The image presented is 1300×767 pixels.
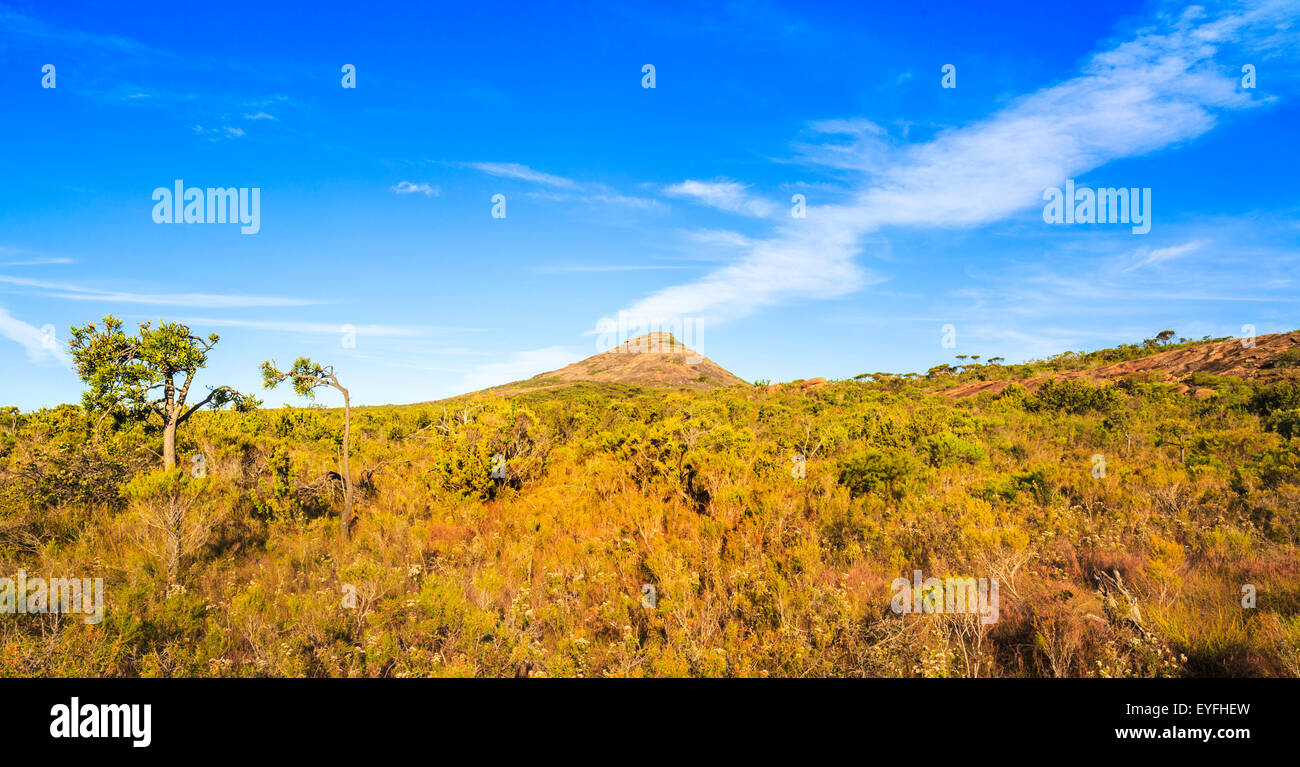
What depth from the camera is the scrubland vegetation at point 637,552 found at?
4.16m

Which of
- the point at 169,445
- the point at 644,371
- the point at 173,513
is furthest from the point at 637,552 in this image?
the point at 644,371

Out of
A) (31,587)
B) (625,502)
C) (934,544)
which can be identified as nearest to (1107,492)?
(934,544)

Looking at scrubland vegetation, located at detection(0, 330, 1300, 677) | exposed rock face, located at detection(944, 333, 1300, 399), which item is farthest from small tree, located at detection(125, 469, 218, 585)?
exposed rock face, located at detection(944, 333, 1300, 399)

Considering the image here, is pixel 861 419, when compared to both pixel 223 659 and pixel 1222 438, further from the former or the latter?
pixel 223 659

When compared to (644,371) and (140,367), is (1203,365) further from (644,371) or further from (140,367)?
(644,371)

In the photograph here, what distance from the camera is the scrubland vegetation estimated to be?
4160 mm

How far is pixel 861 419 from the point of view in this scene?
18.0m

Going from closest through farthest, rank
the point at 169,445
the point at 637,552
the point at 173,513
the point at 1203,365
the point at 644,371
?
1. the point at 173,513
2. the point at 637,552
3. the point at 169,445
4. the point at 1203,365
5. the point at 644,371

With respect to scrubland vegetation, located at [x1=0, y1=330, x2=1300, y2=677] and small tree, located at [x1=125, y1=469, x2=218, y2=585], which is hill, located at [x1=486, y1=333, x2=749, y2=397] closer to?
scrubland vegetation, located at [x1=0, y1=330, x2=1300, y2=677]

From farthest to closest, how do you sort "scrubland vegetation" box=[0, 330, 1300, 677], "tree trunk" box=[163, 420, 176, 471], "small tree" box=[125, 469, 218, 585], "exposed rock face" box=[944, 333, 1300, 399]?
"exposed rock face" box=[944, 333, 1300, 399], "tree trunk" box=[163, 420, 176, 471], "small tree" box=[125, 469, 218, 585], "scrubland vegetation" box=[0, 330, 1300, 677]

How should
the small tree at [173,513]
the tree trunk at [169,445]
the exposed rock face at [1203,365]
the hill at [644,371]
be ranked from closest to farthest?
the small tree at [173,513] → the tree trunk at [169,445] → the exposed rock face at [1203,365] → the hill at [644,371]

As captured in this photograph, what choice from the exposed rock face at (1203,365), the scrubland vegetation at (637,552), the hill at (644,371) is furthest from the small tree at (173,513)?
the hill at (644,371)

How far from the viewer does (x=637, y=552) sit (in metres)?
6.85

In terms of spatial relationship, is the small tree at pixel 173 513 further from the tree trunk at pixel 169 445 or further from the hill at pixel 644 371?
the hill at pixel 644 371
